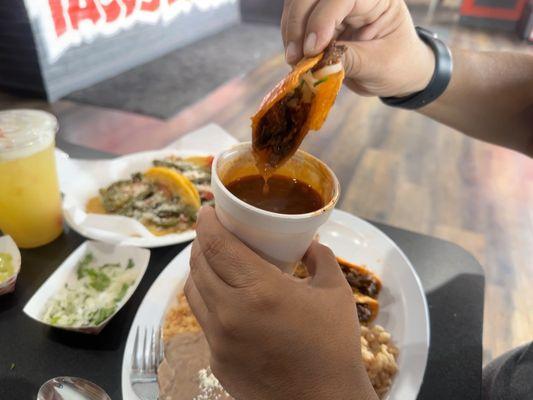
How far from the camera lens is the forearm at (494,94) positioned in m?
1.60

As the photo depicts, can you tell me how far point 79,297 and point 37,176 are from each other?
1.40 feet

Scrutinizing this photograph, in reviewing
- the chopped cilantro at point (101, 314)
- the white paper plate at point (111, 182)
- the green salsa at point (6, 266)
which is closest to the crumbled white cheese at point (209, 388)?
the chopped cilantro at point (101, 314)

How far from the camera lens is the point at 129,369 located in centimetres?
96

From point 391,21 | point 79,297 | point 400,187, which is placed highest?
point 391,21

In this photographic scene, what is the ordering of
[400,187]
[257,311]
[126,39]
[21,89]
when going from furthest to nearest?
[126,39]
[21,89]
[400,187]
[257,311]

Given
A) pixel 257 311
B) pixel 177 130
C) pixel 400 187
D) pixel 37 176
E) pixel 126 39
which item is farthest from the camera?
pixel 126 39

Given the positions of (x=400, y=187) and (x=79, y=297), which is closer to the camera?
(x=79, y=297)

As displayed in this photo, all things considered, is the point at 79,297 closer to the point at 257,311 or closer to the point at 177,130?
the point at 257,311

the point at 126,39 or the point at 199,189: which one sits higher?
the point at 199,189

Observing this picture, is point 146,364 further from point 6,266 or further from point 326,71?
point 326,71

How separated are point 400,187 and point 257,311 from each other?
8.79 feet

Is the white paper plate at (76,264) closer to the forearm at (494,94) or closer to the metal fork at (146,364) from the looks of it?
the metal fork at (146,364)

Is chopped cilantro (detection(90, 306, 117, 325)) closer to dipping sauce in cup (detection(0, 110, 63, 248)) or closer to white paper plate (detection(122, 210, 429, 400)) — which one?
white paper plate (detection(122, 210, 429, 400))

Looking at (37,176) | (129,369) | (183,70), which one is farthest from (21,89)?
(129,369)
